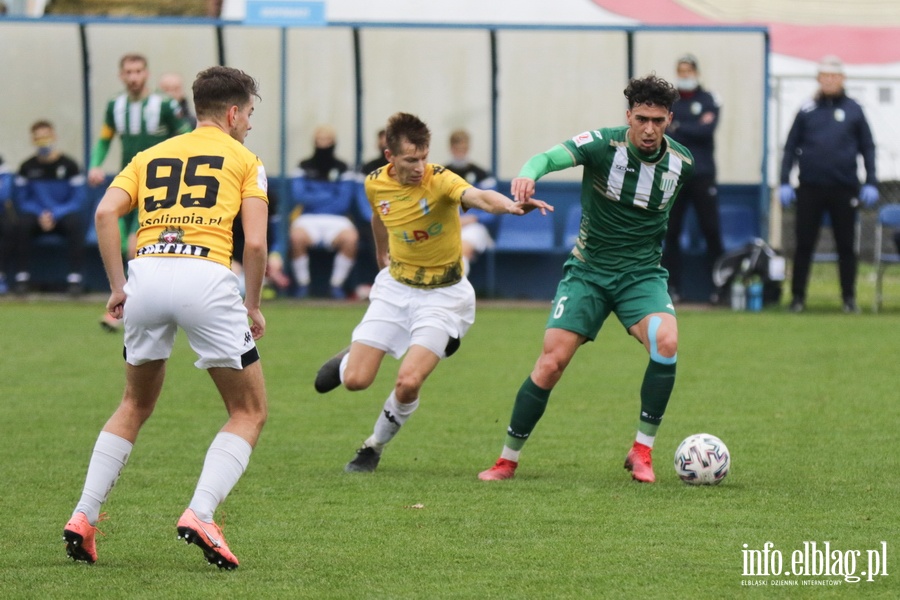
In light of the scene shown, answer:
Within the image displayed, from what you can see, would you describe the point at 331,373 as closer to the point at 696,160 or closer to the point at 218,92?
the point at 218,92

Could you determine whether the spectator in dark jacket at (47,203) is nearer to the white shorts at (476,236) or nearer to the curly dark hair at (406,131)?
the white shorts at (476,236)

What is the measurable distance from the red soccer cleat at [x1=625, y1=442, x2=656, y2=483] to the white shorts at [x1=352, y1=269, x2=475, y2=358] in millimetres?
1209

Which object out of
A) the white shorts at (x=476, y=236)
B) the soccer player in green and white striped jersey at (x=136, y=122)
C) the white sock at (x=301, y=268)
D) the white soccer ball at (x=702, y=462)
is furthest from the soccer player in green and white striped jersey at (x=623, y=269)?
the white sock at (x=301, y=268)

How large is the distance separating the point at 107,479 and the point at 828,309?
37.0 ft

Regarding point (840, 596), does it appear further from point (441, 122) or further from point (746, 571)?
point (441, 122)

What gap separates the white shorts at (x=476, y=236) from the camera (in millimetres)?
15648

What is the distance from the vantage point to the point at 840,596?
464 cm

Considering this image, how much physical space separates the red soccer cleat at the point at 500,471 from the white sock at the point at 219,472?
1891 mm

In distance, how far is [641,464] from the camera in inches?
267

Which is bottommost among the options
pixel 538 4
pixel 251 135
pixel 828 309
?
pixel 828 309

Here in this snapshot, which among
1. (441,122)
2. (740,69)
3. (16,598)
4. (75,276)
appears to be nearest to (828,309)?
(740,69)

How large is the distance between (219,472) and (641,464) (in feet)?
7.95

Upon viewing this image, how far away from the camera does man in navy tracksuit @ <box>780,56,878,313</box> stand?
46.7 ft

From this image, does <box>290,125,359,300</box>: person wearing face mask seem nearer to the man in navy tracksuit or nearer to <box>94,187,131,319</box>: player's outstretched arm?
the man in navy tracksuit
